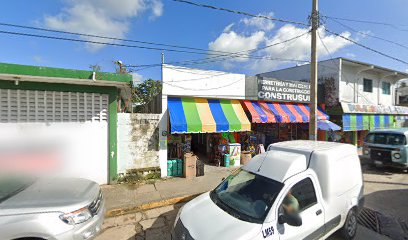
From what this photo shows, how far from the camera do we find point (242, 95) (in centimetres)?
1018

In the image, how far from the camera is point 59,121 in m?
6.81

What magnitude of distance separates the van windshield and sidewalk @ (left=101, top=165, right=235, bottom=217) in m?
8.05

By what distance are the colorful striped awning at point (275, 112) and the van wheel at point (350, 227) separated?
18.6 ft

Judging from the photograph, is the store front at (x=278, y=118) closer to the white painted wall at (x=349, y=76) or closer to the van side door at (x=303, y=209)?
the white painted wall at (x=349, y=76)

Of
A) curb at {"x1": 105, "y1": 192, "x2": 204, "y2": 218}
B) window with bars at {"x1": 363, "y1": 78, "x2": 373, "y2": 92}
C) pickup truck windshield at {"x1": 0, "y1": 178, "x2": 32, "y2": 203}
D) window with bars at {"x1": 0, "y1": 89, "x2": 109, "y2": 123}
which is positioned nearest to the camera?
pickup truck windshield at {"x1": 0, "y1": 178, "x2": 32, "y2": 203}

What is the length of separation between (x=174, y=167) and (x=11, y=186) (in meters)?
5.32

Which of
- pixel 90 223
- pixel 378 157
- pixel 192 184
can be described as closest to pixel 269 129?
pixel 378 157

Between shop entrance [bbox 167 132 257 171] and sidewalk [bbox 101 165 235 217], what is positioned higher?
shop entrance [bbox 167 132 257 171]

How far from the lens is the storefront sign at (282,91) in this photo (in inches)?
421

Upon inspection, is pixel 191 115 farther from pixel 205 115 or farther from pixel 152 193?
pixel 152 193

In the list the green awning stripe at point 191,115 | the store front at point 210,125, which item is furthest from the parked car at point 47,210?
the green awning stripe at point 191,115

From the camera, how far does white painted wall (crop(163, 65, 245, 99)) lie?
8513 mm

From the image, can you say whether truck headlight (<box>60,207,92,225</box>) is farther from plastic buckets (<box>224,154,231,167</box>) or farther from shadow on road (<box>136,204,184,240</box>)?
plastic buckets (<box>224,154,231,167</box>)

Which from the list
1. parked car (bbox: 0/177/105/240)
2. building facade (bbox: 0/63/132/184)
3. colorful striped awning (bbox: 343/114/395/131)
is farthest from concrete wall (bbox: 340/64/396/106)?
parked car (bbox: 0/177/105/240)
